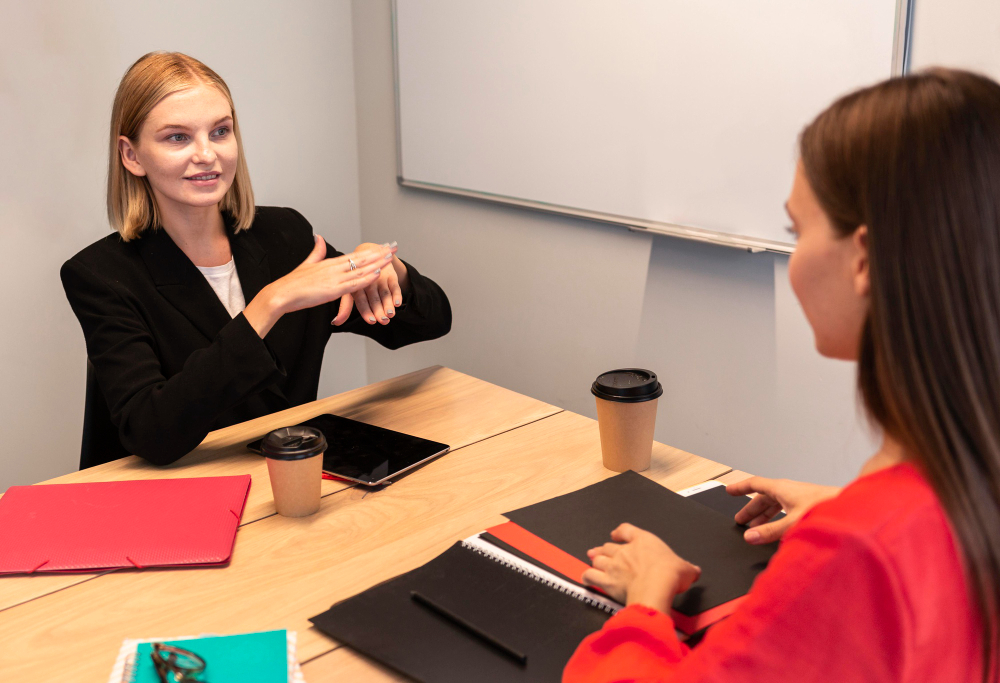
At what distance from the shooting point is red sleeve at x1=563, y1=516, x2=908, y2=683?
53 centimetres

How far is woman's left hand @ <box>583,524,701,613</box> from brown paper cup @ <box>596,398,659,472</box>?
291 millimetres

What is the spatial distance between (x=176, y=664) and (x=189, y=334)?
3.00 ft

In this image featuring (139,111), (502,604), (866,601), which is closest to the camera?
(866,601)

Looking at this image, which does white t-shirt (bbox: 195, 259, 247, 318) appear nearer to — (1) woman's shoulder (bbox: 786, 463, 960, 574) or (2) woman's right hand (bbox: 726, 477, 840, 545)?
(2) woman's right hand (bbox: 726, 477, 840, 545)

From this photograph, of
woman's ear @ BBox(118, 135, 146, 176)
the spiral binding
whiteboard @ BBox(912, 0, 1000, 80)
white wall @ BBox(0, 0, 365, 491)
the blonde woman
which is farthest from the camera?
white wall @ BBox(0, 0, 365, 491)

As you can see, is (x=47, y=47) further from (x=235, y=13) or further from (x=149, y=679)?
(x=149, y=679)

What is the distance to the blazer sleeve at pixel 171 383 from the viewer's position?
1.28 meters

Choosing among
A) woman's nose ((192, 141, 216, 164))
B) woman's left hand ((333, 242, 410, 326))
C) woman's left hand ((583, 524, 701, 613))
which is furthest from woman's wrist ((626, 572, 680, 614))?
woman's nose ((192, 141, 216, 164))

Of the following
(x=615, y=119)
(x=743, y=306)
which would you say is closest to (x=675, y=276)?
(x=743, y=306)

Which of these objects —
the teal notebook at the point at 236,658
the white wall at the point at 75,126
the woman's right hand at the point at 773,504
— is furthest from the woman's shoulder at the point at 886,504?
the white wall at the point at 75,126

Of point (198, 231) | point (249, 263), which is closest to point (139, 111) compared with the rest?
point (198, 231)

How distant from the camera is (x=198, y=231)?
169 centimetres

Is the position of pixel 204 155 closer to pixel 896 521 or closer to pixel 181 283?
pixel 181 283

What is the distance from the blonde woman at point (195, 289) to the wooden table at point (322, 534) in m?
0.12
